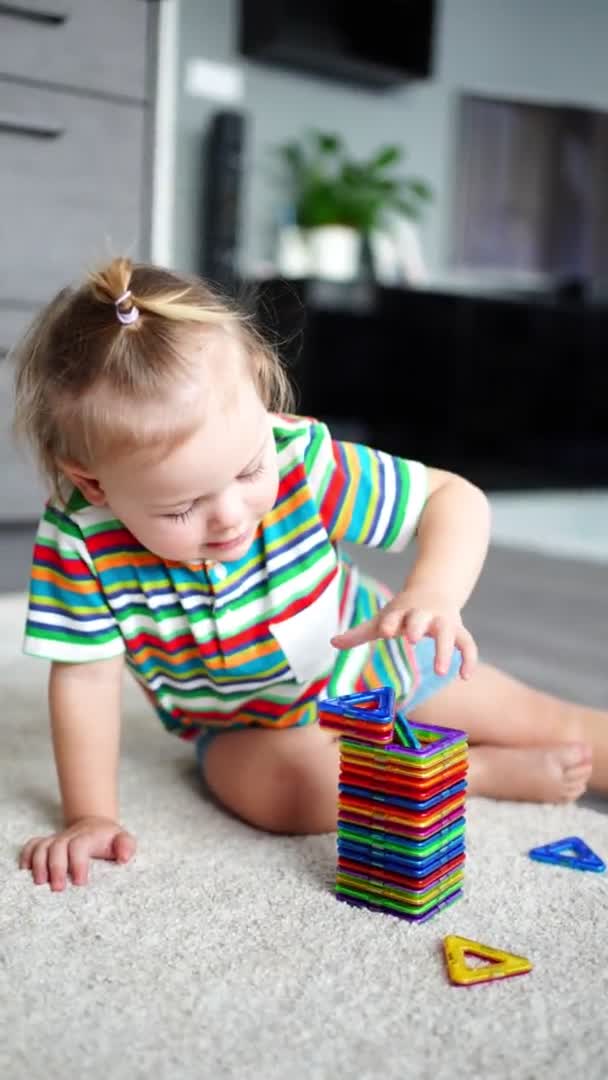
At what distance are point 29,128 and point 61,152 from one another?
0.19 ft

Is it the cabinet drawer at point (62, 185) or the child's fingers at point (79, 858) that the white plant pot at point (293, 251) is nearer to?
the cabinet drawer at point (62, 185)

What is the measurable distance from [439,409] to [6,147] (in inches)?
74.6

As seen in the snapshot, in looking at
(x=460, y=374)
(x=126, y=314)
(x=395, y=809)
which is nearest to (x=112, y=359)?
(x=126, y=314)

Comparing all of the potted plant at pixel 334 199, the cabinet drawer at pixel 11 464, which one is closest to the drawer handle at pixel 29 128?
the cabinet drawer at pixel 11 464

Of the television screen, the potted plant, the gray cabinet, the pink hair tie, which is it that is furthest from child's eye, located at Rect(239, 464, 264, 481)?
the television screen

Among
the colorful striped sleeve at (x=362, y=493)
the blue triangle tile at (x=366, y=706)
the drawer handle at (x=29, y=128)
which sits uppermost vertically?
the drawer handle at (x=29, y=128)

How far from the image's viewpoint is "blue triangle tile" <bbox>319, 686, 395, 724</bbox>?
2.31ft

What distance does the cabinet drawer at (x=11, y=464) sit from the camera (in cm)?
161

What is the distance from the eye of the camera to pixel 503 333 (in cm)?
335

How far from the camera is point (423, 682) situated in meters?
0.94

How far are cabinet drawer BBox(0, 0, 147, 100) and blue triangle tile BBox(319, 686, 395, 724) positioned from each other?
1.15 metres

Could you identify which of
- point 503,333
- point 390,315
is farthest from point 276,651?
point 503,333

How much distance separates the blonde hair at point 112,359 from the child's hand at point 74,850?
0.25 m

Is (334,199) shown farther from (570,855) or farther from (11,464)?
(570,855)
